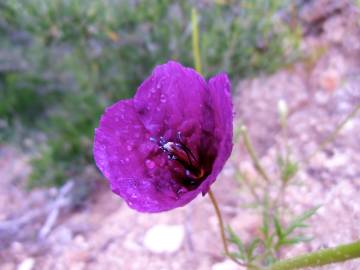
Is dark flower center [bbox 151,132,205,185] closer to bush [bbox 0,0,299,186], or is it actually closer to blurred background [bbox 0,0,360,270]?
blurred background [bbox 0,0,360,270]

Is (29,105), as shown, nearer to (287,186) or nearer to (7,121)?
(7,121)

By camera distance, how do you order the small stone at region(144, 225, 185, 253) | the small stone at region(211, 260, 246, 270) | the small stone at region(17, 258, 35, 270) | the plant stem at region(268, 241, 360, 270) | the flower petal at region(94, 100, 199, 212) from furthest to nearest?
the small stone at region(17, 258, 35, 270)
the small stone at region(144, 225, 185, 253)
the small stone at region(211, 260, 246, 270)
the flower petal at region(94, 100, 199, 212)
the plant stem at region(268, 241, 360, 270)

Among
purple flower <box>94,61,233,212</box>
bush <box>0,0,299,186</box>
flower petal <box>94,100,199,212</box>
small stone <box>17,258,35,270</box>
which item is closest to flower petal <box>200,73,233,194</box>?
purple flower <box>94,61,233,212</box>

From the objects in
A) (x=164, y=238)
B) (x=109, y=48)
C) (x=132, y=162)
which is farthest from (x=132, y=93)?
(x=132, y=162)

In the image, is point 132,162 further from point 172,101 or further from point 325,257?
point 325,257

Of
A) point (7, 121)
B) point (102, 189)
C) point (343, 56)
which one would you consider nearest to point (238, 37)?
point (343, 56)

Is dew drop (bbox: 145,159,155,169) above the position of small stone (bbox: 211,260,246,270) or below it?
above

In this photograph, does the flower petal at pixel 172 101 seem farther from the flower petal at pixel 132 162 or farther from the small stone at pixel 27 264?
the small stone at pixel 27 264
